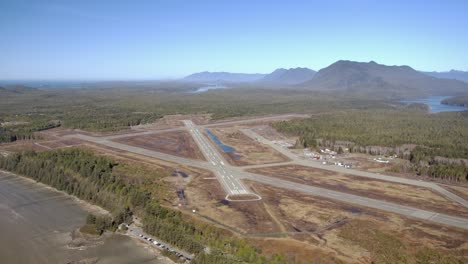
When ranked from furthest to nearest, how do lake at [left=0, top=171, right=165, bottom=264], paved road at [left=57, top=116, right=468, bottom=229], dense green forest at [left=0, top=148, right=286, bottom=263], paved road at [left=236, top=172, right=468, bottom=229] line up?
paved road at [left=57, top=116, right=468, bottom=229]
paved road at [left=236, top=172, right=468, bottom=229]
lake at [left=0, top=171, right=165, bottom=264]
dense green forest at [left=0, top=148, right=286, bottom=263]

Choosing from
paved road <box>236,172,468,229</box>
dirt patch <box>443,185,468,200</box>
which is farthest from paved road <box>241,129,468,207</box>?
paved road <box>236,172,468,229</box>

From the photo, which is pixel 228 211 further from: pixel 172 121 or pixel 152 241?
pixel 172 121

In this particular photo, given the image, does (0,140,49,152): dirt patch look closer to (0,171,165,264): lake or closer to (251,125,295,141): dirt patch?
(0,171,165,264): lake

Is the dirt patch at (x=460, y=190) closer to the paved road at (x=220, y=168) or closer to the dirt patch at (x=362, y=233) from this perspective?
the dirt patch at (x=362, y=233)

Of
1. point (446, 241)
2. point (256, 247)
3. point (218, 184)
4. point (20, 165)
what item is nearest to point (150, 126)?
point (20, 165)

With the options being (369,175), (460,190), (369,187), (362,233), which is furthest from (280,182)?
(460,190)
